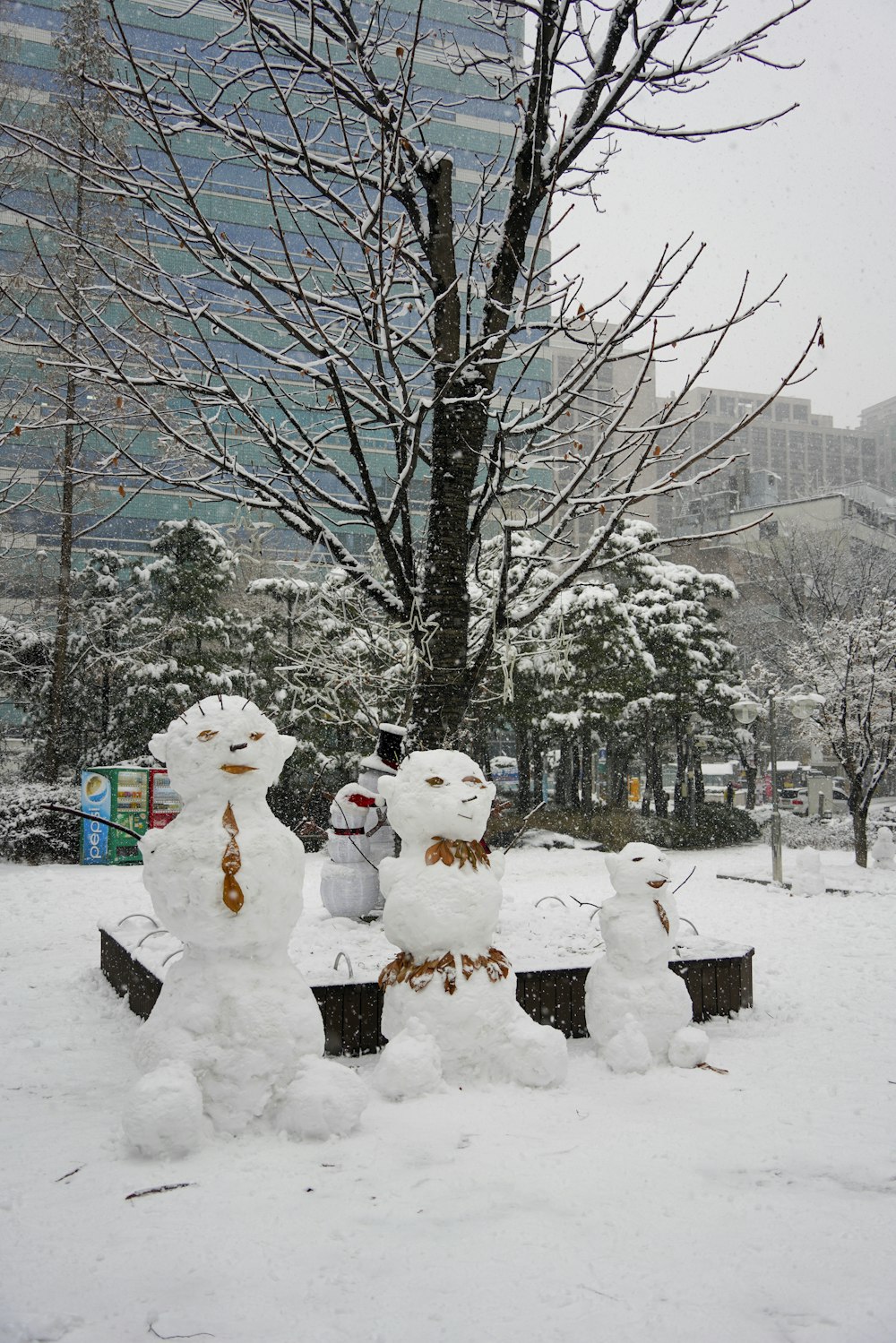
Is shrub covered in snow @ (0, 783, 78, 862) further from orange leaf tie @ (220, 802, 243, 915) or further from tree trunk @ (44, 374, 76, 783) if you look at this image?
orange leaf tie @ (220, 802, 243, 915)

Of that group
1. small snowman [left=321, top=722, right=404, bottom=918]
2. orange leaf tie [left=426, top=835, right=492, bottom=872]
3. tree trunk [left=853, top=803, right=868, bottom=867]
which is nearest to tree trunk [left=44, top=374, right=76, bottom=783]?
small snowman [left=321, top=722, right=404, bottom=918]

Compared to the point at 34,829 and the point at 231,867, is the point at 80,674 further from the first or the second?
the point at 231,867

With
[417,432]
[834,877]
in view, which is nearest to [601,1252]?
[417,432]

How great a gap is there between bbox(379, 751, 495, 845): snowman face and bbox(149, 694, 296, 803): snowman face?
32.9 inches

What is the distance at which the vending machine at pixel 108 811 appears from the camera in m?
13.9

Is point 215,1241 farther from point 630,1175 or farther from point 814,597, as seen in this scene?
point 814,597

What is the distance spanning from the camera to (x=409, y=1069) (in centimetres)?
421

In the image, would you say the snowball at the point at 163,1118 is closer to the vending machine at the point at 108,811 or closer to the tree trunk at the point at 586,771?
the vending machine at the point at 108,811

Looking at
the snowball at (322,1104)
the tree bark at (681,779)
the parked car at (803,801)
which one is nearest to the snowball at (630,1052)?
the snowball at (322,1104)

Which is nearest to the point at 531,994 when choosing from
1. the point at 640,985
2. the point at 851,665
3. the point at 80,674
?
the point at 640,985

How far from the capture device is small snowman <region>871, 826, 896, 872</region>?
607 inches

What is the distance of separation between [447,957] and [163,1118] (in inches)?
63.4

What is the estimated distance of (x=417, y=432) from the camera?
5164mm

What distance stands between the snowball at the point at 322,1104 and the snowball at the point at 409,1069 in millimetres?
367
